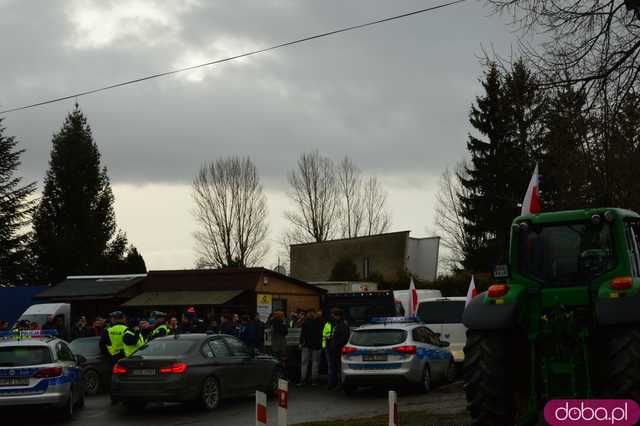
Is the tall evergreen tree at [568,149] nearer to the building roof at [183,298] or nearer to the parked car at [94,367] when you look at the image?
the parked car at [94,367]

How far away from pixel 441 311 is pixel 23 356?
12.0 meters

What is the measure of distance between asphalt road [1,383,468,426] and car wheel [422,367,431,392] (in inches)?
7.9

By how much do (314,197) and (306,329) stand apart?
142ft

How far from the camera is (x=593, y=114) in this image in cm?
1527

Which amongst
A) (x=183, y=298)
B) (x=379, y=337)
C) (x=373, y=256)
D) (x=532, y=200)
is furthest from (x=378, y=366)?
(x=373, y=256)

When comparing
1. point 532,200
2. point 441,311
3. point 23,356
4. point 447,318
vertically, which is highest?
point 532,200

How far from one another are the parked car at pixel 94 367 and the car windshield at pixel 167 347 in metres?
5.11

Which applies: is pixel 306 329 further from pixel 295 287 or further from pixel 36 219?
pixel 36 219

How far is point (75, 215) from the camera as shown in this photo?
212 feet

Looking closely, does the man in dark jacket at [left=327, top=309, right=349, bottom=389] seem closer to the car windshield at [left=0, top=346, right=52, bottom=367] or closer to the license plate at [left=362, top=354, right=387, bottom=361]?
the license plate at [left=362, top=354, right=387, bottom=361]

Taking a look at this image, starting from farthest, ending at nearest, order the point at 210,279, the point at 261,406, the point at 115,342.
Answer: the point at 210,279 → the point at 115,342 → the point at 261,406

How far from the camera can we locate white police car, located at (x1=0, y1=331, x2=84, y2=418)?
15750mm

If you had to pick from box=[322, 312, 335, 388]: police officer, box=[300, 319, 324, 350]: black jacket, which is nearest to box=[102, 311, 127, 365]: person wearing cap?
box=[300, 319, 324, 350]: black jacket

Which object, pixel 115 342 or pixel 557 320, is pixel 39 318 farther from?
pixel 557 320
